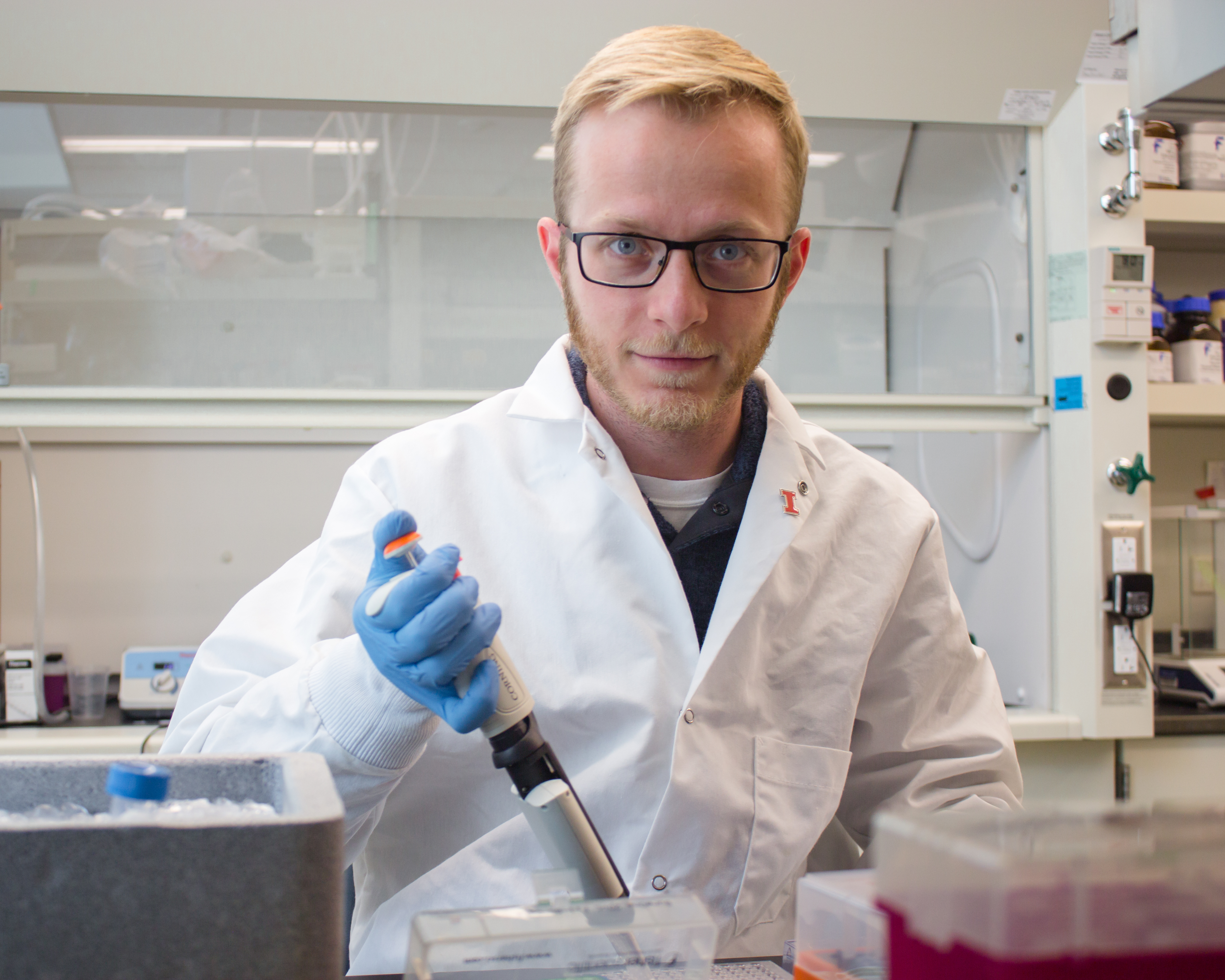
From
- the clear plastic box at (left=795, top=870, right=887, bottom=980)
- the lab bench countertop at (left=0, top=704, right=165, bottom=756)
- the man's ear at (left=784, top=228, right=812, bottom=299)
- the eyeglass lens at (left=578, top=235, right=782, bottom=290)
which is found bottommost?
the lab bench countertop at (left=0, top=704, right=165, bottom=756)

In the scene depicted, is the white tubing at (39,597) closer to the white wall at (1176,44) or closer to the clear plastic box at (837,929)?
the clear plastic box at (837,929)

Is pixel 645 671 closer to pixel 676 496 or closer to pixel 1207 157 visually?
pixel 676 496

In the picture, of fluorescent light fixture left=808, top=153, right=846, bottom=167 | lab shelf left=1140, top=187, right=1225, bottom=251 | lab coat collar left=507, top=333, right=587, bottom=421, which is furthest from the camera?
fluorescent light fixture left=808, top=153, right=846, bottom=167

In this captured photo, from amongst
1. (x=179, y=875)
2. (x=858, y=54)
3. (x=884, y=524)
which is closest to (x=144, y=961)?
(x=179, y=875)

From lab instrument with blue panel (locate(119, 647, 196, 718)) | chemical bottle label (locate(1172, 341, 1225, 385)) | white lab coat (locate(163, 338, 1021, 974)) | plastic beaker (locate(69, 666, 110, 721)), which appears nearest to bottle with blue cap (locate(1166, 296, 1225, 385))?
chemical bottle label (locate(1172, 341, 1225, 385))

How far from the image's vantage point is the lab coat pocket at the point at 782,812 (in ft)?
3.33

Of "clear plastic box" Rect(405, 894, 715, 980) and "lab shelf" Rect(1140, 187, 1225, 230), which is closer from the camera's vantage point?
"clear plastic box" Rect(405, 894, 715, 980)

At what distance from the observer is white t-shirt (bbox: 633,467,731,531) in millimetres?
1155

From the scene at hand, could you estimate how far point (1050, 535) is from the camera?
1.95 metres

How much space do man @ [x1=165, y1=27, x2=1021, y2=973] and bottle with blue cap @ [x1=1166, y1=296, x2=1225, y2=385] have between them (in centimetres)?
119

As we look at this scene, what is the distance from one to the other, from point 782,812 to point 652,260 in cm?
60

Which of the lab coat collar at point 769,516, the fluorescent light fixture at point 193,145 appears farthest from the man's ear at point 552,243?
the fluorescent light fixture at point 193,145

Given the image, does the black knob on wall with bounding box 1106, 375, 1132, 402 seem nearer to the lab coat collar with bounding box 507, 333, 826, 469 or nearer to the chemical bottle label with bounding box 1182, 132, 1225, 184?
the chemical bottle label with bounding box 1182, 132, 1225, 184

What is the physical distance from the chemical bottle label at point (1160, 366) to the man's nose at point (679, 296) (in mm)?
1355
